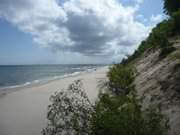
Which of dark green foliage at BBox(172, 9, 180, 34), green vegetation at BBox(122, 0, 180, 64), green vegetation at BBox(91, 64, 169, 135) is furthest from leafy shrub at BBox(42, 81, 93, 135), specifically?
dark green foliage at BBox(172, 9, 180, 34)

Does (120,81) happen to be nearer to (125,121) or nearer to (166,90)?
(166,90)

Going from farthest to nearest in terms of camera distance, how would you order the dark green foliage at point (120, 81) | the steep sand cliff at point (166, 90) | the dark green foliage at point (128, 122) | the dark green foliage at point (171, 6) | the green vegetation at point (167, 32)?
the dark green foliage at point (171, 6) < the green vegetation at point (167, 32) < the dark green foliage at point (120, 81) < the steep sand cliff at point (166, 90) < the dark green foliage at point (128, 122)

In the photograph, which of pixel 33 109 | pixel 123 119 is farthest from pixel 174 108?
pixel 33 109

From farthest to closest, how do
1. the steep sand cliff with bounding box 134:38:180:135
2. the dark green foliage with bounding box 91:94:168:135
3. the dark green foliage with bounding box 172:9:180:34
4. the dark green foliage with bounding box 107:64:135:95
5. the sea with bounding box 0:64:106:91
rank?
the sea with bounding box 0:64:106:91
the dark green foliage with bounding box 172:9:180:34
the dark green foliage with bounding box 107:64:135:95
the steep sand cliff with bounding box 134:38:180:135
the dark green foliage with bounding box 91:94:168:135

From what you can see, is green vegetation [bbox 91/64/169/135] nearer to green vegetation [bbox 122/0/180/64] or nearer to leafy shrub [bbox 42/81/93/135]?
leafy shrub [bbox 42/81/93/135]

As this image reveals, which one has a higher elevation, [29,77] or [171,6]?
[171,6]

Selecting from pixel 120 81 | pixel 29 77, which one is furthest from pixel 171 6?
pixel 29 77

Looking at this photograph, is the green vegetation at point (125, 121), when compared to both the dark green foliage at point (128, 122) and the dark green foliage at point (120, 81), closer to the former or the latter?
the dark green foliage at point (128, 122)

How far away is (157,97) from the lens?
1022 centimetres

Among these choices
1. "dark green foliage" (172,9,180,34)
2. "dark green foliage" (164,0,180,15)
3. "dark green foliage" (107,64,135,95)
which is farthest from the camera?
"dark green foliage" (164,0,180,15)

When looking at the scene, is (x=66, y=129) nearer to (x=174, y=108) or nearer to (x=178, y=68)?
(x=174, y=108)

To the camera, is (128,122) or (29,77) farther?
(29,77)

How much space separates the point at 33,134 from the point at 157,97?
6.27 metres

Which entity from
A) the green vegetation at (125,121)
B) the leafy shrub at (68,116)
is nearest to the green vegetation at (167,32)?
the green vegetation at (125,121)
